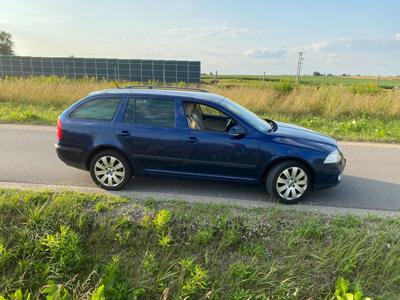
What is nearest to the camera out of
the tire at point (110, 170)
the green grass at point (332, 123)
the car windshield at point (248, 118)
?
the car windshield at point (248, 118)

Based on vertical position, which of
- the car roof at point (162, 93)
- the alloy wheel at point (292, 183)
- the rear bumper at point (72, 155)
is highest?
the car roof at point (162, 93)

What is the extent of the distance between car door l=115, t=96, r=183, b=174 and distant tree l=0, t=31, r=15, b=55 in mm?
79433

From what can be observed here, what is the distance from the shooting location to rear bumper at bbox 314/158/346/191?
4730 millimetres

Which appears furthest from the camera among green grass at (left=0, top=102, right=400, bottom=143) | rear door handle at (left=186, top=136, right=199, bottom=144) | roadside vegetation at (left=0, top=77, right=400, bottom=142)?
roadside vegetation at (left=0, top=77, right=400, bottom=142)

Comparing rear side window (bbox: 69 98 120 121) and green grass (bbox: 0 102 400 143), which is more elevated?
rear side window (bbox: 69 98 120 121)

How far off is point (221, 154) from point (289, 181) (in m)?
1.08

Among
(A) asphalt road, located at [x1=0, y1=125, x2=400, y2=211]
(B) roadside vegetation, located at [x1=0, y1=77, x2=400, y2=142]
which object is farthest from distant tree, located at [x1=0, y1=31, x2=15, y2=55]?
(A) asphalt road, located at [x1=0, y1=125, x2=400, y2=211]

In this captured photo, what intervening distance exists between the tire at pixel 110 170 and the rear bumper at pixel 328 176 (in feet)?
9.45

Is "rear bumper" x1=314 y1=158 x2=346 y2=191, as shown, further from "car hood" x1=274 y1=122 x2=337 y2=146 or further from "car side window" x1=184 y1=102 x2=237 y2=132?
"car side window" x1=184 y1=102 x2=237 y2=132

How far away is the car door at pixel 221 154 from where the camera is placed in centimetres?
476

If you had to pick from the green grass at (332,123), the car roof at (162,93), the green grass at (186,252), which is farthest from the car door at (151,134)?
the green grass at (332,123)

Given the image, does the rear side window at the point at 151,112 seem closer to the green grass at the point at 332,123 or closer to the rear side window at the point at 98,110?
the rear side window at the point at 98,110

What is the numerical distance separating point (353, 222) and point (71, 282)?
3.29m

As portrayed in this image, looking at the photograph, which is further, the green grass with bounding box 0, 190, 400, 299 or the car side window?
the car side window
